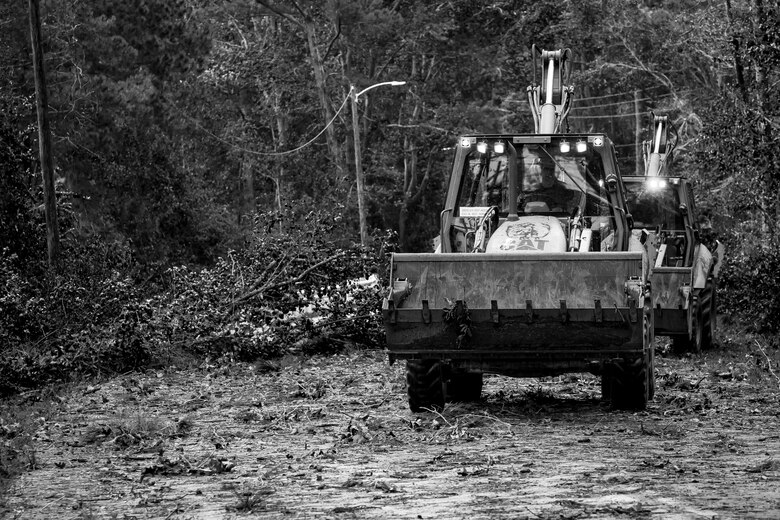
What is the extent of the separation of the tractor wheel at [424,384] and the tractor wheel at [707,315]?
→ 7.83 m

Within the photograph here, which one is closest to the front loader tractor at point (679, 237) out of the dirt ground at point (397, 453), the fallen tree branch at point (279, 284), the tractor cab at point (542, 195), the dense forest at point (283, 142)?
the dense forest at point (283, 142)

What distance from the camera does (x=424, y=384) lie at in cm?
1191

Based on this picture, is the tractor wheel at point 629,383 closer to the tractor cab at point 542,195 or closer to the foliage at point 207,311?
the tractor cab at point 542,195

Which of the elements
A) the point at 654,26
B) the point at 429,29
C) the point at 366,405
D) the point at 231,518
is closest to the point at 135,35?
the point at 429,29

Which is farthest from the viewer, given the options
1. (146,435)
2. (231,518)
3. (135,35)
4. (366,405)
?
(135,35)

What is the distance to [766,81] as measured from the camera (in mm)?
22656

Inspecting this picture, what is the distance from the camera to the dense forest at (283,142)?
59.9 ft

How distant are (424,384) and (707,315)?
28.3ft

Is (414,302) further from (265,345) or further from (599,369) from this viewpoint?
A: (265,345)

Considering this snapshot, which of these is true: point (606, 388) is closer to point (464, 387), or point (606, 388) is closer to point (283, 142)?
point (464, 387)

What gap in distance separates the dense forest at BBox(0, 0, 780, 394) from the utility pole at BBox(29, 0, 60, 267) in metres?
0.25

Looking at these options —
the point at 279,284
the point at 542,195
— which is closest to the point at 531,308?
the point at 542,195

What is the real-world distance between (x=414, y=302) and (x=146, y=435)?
2.69m

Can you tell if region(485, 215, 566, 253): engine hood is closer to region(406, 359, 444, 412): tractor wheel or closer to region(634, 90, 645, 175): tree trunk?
region(406, 359, 444, 412): tractor wheel
